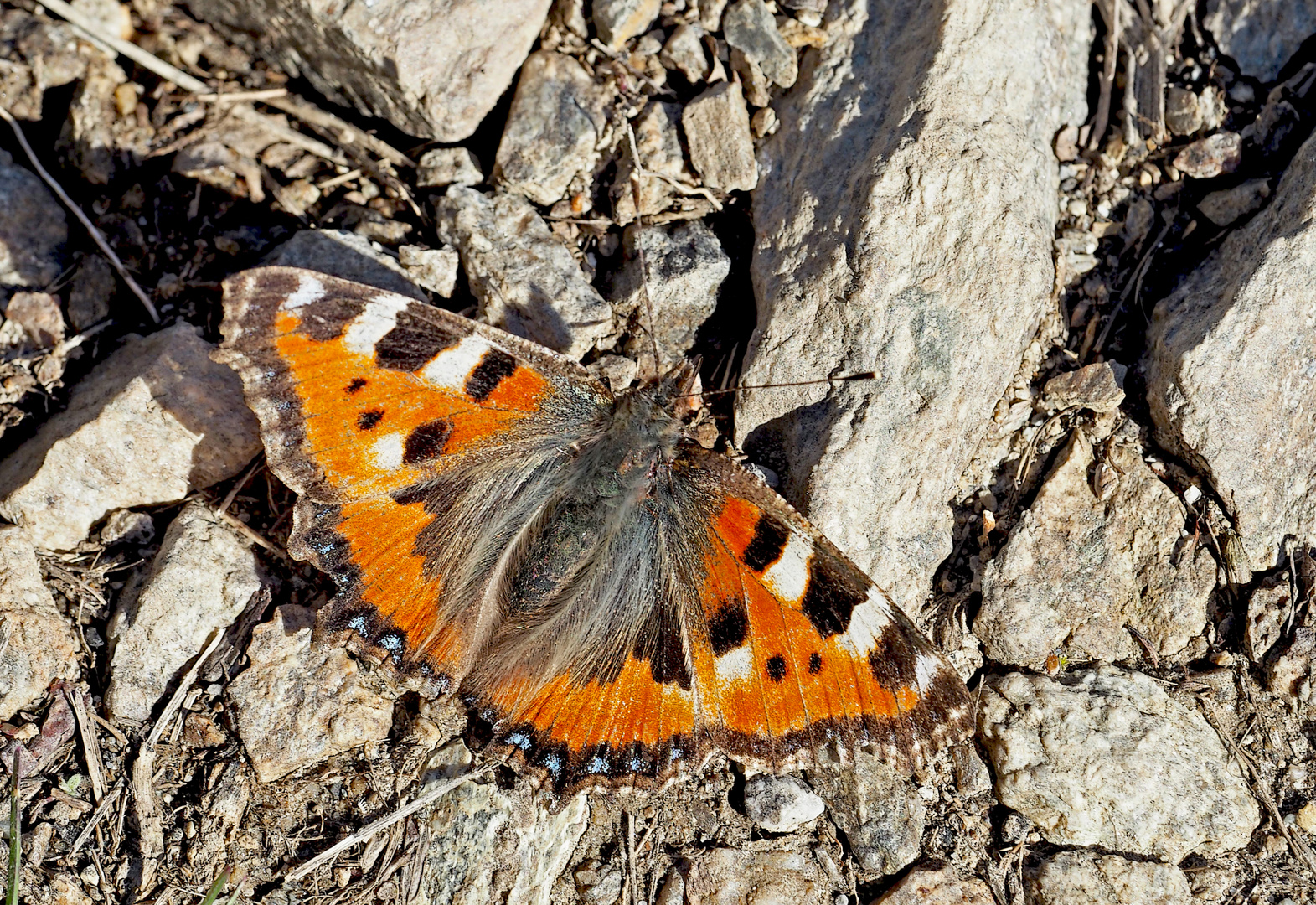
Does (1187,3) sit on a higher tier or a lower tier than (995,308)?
higher

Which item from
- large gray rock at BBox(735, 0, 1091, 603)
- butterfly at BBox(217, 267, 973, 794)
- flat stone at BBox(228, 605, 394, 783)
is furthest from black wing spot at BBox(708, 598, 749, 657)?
flat stone at BBox(228, 605, 394, 783)

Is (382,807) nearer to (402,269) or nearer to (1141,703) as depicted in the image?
(402,269)

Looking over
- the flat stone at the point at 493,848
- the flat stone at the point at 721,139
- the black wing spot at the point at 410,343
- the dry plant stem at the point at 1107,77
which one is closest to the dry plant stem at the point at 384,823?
the flat stone at the point at 493,848

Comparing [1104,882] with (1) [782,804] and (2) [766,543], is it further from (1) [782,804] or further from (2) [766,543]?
(2) [766,543]

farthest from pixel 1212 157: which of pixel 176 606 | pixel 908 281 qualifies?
Answer: pixel 176 606

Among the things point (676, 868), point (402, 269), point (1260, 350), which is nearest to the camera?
point (676, 868)

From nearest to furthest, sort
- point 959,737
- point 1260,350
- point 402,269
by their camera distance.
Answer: point 959,737
point 1260,350
point 402,269

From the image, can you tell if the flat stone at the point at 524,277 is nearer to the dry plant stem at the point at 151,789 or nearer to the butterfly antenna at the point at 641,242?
the butterfly antenna at the point at 641,242

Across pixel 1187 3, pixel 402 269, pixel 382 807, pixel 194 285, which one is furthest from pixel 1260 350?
pixel 194 285
